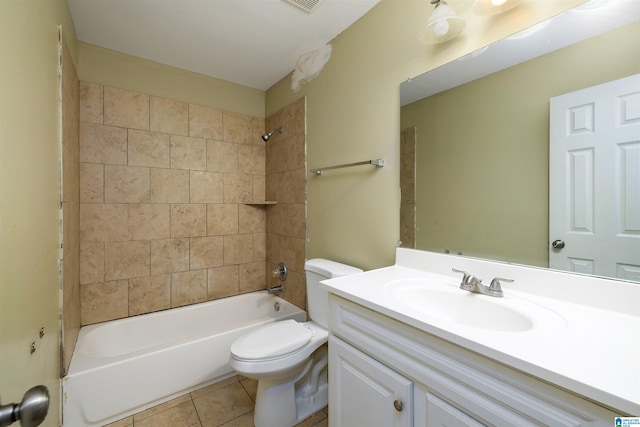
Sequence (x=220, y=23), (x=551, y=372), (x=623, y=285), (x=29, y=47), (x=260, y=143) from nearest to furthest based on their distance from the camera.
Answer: (x=551, y=372) → (x=623, y=285) → (x=29, y=47) → (x=220, y=23) → (x=260, y=143)

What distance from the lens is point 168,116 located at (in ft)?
7.13

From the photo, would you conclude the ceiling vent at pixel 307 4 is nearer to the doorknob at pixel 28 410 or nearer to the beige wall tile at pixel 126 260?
the doorknob at pixel 28 410

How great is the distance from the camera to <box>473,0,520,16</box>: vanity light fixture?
1.01m

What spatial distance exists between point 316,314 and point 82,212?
5.89ft

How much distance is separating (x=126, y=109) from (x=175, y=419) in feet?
7.00

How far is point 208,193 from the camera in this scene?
2.35 m

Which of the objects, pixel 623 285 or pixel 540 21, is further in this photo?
pixel 540 21

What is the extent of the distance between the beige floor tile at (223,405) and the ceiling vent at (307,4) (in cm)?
238

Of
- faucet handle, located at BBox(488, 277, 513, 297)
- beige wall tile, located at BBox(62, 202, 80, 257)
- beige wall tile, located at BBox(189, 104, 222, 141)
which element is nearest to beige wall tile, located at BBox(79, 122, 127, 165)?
beige wall tile, located at BBox(62, 202, 80, 257)

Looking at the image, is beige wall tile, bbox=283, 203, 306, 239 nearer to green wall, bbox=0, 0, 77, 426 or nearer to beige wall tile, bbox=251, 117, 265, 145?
beige wall tile, bbox=251, 117, 265, 145

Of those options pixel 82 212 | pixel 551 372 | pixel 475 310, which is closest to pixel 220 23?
pixel 82 212

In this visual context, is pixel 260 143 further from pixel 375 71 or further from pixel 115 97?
pixel 375 71

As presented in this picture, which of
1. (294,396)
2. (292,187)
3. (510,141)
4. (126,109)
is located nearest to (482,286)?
(510,141)

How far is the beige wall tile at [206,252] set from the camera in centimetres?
229
